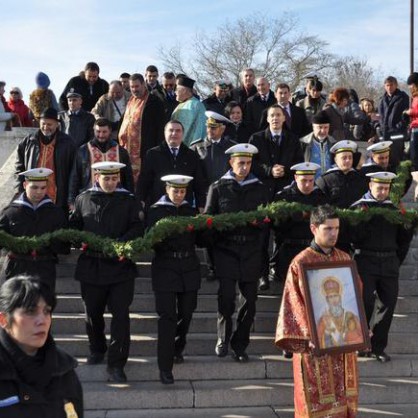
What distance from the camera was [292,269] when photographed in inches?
241

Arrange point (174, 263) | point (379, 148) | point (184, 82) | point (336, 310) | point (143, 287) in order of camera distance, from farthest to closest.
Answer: point (184, 82), point (379, 148), point (143, 287), point (174, 263), point (336, 310)

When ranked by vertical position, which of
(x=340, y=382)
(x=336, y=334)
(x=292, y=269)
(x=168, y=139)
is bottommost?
(x=340, y=382)

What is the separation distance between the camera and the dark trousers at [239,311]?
7.29 m

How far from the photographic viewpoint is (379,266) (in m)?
7.46

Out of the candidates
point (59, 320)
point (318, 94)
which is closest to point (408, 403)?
point (59, 320)

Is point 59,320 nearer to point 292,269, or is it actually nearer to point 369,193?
point 292,269

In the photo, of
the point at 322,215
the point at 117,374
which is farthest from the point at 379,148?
the point at 117,374

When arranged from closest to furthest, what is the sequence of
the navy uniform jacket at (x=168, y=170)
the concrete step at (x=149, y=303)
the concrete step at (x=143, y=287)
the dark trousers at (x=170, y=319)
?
1. the dark trousers at (x=170, y=319)
2. the concrete step at (x=149, y=303)
3. the concrete step at (x=143, y=287)
4. the navy uniform jacket at (x=168, y=170)

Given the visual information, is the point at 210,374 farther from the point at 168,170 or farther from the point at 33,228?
the point at 168,170

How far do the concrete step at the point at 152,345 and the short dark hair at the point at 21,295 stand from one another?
473 cm

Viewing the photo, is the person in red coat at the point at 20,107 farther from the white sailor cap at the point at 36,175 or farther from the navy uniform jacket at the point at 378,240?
the navy uniform jacket at the point at 378,240

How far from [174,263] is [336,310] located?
1.81m

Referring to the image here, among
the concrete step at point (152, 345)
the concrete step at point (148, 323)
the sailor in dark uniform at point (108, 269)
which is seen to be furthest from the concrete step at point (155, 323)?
the sailor in dark uniform at point (108, 269)

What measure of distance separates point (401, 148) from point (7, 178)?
23.3ft
